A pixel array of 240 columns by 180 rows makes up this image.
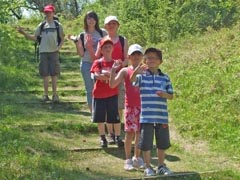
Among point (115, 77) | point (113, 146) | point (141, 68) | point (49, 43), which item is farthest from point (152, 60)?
point (49, 43)

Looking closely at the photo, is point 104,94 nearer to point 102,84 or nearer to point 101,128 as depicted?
point 102,84

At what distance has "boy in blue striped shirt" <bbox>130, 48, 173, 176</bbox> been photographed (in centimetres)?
575

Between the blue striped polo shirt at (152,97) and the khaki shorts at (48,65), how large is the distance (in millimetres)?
3578

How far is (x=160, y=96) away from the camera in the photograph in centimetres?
569

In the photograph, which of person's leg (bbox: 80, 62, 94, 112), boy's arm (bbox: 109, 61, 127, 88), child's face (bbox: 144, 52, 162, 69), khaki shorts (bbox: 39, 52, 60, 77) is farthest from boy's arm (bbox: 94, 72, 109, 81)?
khaki shorts (bbox: 39, 52, 60, 77)

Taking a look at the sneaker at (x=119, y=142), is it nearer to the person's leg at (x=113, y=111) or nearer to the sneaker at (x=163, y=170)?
the person's leg at (x=113, y=111)

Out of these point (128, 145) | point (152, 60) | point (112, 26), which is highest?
point (112, 26)

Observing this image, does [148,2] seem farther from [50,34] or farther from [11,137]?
[11,137]

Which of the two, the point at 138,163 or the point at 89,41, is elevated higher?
the point at 89,41

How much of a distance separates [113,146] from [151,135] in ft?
4.06

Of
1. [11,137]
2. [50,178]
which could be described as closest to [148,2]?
[11,137]

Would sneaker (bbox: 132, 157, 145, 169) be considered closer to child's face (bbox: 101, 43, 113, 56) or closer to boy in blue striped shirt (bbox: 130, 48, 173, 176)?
boy in blue striped shirt (bbox: 130, 48, 173, 176)

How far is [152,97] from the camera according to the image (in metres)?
5.74

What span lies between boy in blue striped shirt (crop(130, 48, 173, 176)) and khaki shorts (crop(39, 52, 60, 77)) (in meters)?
3.48
